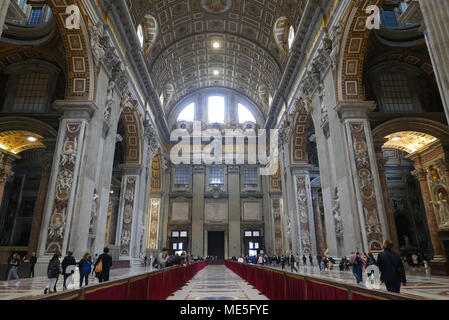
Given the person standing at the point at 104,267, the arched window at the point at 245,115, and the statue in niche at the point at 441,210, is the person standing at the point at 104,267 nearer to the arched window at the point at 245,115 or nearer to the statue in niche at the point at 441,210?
the statue in niche at the point at 441,210

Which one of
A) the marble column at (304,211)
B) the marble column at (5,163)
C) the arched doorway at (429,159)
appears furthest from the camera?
the marble column at (304,211)

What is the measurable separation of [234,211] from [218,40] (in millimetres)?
14789

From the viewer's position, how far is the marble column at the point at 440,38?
15.7 ft

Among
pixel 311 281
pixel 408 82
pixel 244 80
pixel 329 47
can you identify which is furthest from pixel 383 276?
pixel 244 80

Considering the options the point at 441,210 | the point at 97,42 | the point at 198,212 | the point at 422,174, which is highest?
the point at 97,42

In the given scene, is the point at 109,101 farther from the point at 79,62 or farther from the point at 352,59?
the point at 352,59

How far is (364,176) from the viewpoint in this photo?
374 inches

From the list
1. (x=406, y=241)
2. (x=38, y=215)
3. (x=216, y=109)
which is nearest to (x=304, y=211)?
(x=406, y=241)

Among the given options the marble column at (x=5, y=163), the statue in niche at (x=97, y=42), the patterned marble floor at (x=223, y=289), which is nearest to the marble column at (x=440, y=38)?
the patterned marble floor at (x=223, y=289)

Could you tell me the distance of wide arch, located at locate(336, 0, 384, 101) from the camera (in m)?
9.99

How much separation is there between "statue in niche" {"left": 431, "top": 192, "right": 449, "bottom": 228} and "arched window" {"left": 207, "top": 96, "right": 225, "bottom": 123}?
19089 millimetres

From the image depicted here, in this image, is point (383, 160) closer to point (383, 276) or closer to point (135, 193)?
point (383, 276)

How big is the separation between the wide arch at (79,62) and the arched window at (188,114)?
17.7 meters

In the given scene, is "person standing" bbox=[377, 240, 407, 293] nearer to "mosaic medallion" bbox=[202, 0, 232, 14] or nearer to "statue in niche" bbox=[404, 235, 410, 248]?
"mosaic medallion" bbox=[202, 0, 232, 14]
